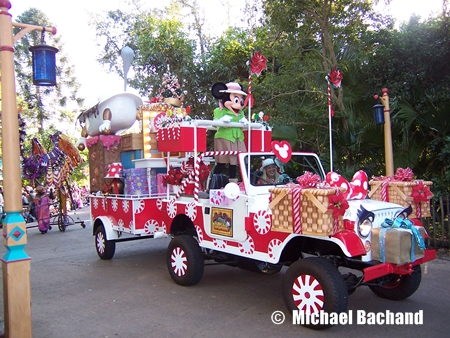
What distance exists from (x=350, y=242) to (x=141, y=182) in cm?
410

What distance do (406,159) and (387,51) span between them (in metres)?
2.72

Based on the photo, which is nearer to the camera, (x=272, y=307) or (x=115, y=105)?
(x=272, y=307)

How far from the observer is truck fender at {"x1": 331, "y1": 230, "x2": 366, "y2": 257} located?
13.1 feet

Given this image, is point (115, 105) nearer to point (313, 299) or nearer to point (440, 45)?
point (313, 299)

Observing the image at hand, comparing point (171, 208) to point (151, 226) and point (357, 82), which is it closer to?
point (151, 226)

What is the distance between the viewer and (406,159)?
8648 mm

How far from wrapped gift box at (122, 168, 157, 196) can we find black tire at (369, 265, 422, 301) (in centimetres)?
382

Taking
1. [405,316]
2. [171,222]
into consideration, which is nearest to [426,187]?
[405,316]

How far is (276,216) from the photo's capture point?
14.5 ft

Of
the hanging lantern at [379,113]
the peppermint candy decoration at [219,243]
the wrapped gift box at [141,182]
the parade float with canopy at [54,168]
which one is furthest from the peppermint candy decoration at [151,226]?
the parade float with canopy at [54,168]

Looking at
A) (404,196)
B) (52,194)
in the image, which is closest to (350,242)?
(404,196)

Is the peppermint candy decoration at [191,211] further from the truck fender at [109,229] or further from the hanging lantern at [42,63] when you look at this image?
the hanging lantern at [42,63]

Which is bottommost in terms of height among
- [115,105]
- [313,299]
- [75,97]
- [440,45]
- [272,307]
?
[272,307]

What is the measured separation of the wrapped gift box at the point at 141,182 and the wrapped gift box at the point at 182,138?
926 millimetres
